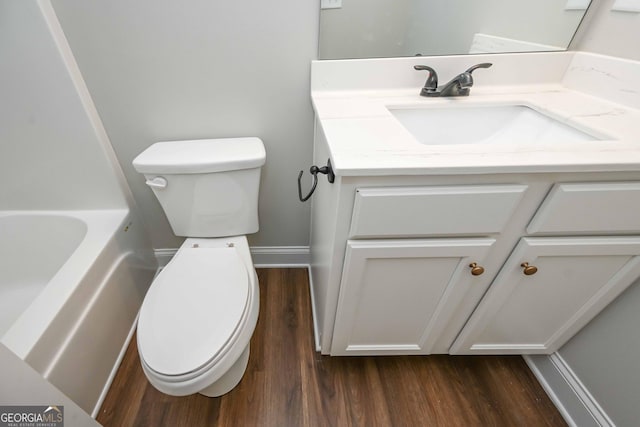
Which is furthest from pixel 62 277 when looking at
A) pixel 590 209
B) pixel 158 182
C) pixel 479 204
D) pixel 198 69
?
pixel 590 209

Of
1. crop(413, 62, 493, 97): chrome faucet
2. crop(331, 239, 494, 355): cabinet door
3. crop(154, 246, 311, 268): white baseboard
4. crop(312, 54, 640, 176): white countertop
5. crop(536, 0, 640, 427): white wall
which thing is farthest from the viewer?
crop(154, 246, 311, 268): white baseboard

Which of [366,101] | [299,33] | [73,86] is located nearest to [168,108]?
[73,86]

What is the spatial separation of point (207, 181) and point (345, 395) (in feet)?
3.08

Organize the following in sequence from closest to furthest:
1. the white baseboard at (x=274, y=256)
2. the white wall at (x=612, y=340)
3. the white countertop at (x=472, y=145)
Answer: the white countertop at (x=472, y=145) → the white wall at (x=612, y=340) → the white baseboard at (x=274, y=256)

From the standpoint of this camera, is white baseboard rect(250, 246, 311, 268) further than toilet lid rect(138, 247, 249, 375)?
Yes

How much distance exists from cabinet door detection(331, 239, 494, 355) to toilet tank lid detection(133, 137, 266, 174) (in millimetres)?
526

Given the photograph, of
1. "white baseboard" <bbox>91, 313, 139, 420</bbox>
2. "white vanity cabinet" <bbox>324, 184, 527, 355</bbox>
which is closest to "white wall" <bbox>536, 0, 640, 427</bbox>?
"white vanity cabinet" <bbox>324, 184, 527, 355</bbox>

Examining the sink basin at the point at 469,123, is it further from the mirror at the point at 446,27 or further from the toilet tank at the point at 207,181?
the toilet tank at the point at 207,181

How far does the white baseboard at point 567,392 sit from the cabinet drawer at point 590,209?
617mm

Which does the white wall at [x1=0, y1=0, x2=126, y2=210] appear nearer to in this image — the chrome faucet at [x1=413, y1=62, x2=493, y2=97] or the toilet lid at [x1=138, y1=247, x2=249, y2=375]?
the toilet lid at [x1=138, y1=247, x2=249, y2=375]

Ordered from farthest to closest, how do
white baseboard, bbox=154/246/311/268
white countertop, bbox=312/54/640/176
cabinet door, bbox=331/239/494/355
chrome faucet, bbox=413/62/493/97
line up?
white baseboard, bbox=154/246/311/268, chrome faucet, bbox=413/62/493/97, cabinet door, bbox=331/239/494/355, white countertop, bbox=312/54/640/176

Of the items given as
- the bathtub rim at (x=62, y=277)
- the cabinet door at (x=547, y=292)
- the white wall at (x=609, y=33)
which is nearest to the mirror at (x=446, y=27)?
the white wall at (x=609, y=33)

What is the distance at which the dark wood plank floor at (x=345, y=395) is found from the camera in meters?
0.96

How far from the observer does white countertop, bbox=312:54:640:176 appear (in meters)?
0.57
